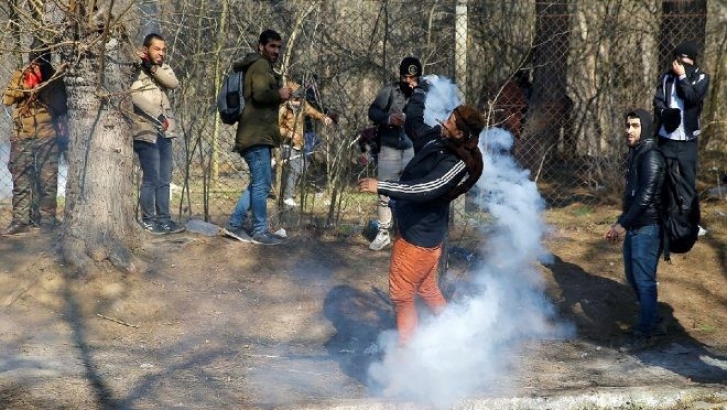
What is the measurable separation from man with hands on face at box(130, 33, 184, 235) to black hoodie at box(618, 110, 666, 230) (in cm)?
416

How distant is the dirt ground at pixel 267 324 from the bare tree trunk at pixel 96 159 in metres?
0.21

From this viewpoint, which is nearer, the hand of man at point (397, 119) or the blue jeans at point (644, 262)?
the blue jeans at point (644, 262)

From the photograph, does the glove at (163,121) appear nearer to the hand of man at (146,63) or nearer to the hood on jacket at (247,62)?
the hand of man at (146,63)

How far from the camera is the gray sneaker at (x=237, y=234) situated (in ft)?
29.3

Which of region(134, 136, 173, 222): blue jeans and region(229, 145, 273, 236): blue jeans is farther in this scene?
region(134, 136, 173, 222): blue jeans

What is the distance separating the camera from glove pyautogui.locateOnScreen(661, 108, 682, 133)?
8602 millimetres

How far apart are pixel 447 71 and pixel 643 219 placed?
3396mm

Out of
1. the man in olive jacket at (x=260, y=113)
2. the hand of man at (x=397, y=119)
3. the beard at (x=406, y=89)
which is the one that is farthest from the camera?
the man in olive jacket at (x=260, y=113)

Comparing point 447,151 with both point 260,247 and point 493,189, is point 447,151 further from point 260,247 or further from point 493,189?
point 260,247

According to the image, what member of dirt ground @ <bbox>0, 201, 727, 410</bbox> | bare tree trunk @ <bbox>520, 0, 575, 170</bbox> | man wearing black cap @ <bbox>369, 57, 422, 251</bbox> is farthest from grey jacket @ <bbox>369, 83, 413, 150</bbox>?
bare tree trunk @ <bbox>520, 0, 575, 170</bbox>

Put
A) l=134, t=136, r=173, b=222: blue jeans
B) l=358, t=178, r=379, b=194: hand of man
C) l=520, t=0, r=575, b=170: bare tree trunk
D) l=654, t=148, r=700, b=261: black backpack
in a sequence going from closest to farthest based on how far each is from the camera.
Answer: l=358, t=178, r=379, b=194: hand of man → l=654, t=148, r=700, b=261: black backpack → l=134, t=136, r=173, b=222: blue jeans → l=520, t=0, r=575, b=170: bare tree trunk

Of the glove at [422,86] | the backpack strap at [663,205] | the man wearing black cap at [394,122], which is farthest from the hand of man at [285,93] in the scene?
the backpack strap at [663,205]

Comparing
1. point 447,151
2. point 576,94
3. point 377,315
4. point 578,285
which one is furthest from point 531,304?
point 576,94

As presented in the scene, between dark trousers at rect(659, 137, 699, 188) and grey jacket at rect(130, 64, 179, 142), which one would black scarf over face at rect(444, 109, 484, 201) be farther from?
grey jacket at rect(130, 64, 179, 142)
